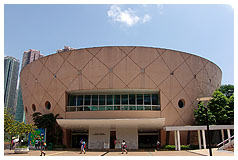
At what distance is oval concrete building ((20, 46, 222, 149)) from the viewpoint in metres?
21.3

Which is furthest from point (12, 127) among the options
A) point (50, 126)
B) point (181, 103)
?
point (181, 103)

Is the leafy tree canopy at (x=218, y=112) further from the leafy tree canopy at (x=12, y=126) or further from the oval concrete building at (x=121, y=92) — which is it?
the leafy tree canopy at (x=12, y=126)

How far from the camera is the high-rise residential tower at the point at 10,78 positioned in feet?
194

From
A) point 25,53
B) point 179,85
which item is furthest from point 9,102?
point 179,85

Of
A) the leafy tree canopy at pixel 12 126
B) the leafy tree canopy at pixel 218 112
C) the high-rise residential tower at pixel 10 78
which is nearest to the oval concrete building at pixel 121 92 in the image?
the leafy tree canopy at pixel 218 112

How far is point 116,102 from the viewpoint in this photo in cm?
2211

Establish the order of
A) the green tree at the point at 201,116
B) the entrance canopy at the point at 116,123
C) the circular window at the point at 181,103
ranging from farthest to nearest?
1. the circular window at the point at 181,103
2. the green tree at the point at 201,116
3. the entrance canopy at the point at 116,123

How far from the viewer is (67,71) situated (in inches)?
890

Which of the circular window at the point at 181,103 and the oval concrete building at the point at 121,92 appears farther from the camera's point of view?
the circular window at the point at 181,103

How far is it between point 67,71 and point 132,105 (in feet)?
26.8

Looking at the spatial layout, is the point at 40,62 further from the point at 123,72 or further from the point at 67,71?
the point at 123,72

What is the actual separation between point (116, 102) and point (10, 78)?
50.5 metres

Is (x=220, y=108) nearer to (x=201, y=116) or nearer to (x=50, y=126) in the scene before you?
(x=201, y=116)

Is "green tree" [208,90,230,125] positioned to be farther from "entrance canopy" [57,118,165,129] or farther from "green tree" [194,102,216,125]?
"entrance canopy" [57,118,165,129]
